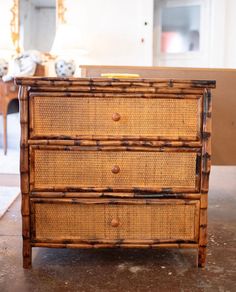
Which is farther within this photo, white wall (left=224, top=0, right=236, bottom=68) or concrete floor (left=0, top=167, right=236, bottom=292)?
white wall (left=224, top=0, right=236, bottom=68)

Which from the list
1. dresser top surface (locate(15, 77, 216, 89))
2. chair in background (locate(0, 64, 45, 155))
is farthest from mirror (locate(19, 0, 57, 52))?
dresser top surface (locate(15, 77, 216, 89))

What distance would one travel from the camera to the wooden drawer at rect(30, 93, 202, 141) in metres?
1.41

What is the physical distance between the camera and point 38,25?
181 inches

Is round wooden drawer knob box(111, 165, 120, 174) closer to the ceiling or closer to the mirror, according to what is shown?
the mirror

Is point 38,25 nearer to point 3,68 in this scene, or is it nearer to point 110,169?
point 3,68

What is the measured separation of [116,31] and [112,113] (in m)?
3.50

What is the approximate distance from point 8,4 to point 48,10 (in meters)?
0.50

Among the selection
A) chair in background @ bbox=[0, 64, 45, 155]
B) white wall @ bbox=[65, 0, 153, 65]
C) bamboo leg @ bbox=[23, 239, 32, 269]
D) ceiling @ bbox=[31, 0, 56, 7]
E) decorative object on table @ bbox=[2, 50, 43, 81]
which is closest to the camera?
bamboo leg @ bbox=[23, 239, 32, 269]

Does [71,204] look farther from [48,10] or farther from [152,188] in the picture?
[48,10]

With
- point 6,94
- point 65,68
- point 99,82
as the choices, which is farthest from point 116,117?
point 6,94

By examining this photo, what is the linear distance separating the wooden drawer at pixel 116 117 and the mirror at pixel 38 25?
3365 millimetres

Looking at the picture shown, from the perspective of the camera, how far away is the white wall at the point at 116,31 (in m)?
4.67

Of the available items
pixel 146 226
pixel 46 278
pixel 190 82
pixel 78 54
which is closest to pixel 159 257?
pixel 146 226

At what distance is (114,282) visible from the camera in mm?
1391
